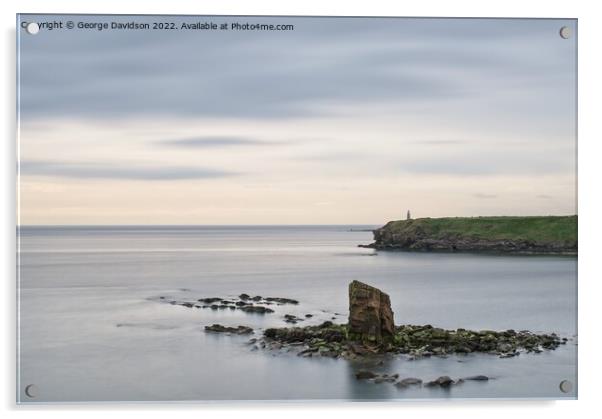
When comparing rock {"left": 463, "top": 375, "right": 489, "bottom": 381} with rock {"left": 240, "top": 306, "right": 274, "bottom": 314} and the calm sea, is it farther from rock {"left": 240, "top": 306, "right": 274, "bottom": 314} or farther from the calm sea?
rock {"left": 240, "top": 306, "right": 274, "bottom": 314}

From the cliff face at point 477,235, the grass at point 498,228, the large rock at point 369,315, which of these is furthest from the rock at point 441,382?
the grass at point 498,228

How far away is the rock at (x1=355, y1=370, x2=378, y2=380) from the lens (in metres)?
7.47

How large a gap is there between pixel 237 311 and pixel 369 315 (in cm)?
158

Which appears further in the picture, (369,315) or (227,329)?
(369,315)

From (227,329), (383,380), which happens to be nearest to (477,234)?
(383,380)

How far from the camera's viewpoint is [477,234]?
8656mm

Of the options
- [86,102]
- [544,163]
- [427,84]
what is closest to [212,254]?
[86,102]

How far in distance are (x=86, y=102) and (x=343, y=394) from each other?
4.32m

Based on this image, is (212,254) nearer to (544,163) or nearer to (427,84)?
(427,84)

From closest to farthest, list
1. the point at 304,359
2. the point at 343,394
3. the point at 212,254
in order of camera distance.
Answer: the point at 343,394, the point at 304,359, the point at 212,254

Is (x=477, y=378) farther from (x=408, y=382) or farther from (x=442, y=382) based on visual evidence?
(x=408, y=382)

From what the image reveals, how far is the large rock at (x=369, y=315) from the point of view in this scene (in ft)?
26.3

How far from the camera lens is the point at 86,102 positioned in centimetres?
766

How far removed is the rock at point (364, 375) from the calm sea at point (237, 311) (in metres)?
0.07
